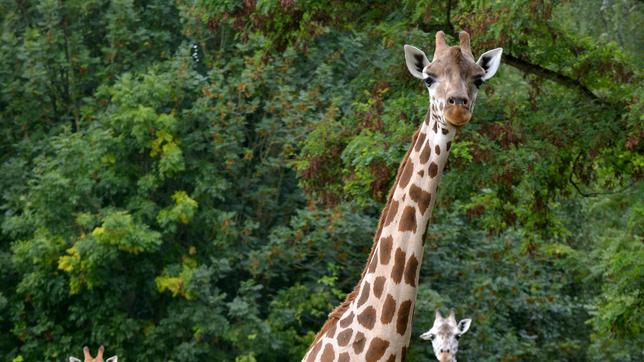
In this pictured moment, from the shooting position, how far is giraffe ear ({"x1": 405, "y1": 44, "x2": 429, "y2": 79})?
8.52m

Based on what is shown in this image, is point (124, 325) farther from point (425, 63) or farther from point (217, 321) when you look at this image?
point (425, 63)

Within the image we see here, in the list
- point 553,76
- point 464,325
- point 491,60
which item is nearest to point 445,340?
point 464,325

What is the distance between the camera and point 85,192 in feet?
78.0

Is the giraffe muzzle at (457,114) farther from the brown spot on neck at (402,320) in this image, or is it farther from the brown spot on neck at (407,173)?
Answer: the brown spot on neck at (402,320)

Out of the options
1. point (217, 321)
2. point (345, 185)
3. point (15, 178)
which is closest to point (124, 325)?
point (217, 321)

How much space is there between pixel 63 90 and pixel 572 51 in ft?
41.9

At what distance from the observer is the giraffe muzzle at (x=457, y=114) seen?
7.73 m

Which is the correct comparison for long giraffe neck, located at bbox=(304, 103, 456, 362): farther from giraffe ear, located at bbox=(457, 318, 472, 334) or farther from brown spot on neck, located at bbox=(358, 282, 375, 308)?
giraffe ear, located at bbox=(457, 318, 472, 334)

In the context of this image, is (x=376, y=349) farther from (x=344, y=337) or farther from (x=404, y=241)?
(x=404, y=241)

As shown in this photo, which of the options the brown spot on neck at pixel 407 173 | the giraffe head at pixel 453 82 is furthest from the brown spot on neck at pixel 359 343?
the giraffe head at pixel 453 82

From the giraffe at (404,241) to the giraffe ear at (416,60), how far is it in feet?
0.06

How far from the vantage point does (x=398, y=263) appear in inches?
325

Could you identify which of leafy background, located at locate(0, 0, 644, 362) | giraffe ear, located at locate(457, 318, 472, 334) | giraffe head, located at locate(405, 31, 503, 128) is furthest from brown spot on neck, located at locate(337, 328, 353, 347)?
leafy background, located at locate(0, 0, 644, 362)

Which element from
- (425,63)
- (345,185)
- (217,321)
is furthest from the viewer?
(217,321)
